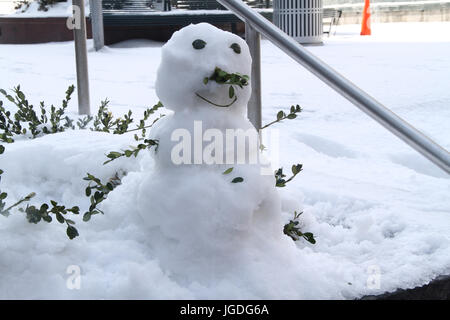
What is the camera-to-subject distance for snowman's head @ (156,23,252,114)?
46.6 inches

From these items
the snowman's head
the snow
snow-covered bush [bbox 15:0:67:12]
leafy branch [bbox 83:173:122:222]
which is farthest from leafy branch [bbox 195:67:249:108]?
snow-covered bush [bbox 15:0:67:12]

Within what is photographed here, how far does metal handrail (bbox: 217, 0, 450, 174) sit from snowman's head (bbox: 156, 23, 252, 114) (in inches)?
10.6

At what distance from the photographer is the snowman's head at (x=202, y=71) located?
118 cm

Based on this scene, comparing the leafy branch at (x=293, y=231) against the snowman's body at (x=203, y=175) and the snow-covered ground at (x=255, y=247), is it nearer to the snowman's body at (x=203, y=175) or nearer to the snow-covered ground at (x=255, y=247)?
the snow-covered ground at (x=255, y=247)

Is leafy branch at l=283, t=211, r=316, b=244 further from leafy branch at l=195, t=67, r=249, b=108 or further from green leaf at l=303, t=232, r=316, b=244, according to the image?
leafy branch at l=195, t=67, r=249, b=108

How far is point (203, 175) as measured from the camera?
116 centimetres

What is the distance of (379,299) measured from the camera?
1.15m

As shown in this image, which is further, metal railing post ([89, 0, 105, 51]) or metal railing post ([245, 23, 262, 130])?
metal railing post ([89, 0, 105, 51])

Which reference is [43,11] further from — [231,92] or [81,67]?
[231,92]

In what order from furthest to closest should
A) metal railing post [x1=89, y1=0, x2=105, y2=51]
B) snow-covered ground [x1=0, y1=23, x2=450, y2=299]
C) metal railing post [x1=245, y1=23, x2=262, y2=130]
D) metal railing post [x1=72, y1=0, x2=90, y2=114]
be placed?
1. metal railing post [x1=89, y1=0, x2=105, y2=51]
2. metal railing post [x1=72, y1=0, x2=90, y2=114]
3. metal railing post [x1=245, y1=23, x2=262, y2=130]
4. snow-covered ground [x1=0, y1=23, x2=450, y2=299]

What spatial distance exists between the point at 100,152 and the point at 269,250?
2.25 ft

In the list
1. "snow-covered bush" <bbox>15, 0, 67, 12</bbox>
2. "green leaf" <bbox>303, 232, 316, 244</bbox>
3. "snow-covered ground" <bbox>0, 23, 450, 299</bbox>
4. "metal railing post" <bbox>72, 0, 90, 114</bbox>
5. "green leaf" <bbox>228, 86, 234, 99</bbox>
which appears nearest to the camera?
"snow-covered ground" <bbox>0, 23, 450, 299</bbox>

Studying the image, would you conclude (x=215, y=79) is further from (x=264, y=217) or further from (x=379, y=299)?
(x=379, y=299)
